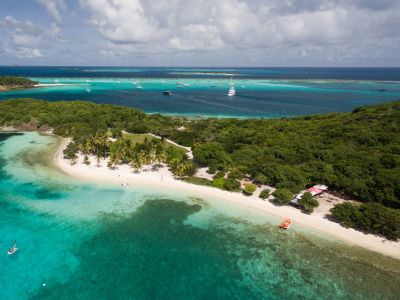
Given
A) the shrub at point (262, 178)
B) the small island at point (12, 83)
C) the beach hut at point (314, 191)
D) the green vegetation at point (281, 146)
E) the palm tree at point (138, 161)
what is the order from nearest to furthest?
the beach hut at point (314, 191) → the green vegetation at point (281, 146) → the shrub at point (262, 178) → the palm tree at point (138, 161) → the small island at point (12, 83)

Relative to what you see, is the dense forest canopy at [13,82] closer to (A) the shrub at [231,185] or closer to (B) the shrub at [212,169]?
(B) the shrub at [212,169]

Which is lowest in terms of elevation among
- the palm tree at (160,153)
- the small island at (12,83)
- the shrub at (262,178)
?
the small island at (12,83)

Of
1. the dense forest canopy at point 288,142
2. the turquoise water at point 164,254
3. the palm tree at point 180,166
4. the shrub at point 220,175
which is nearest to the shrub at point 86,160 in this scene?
the turquoise water at point 164,254

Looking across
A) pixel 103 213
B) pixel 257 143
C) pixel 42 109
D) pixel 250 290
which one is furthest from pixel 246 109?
pixel 250 290

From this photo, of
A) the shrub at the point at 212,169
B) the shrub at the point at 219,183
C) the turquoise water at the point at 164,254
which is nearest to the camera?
the turquoise water at the point at 164,254

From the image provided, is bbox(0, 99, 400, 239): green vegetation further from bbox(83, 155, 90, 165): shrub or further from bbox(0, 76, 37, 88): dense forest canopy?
bbox(0, 76, 37, 88): dense forest canopy

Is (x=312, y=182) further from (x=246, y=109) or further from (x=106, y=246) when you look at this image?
(x=246, y=109)

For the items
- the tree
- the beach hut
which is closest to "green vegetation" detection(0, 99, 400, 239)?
the tree

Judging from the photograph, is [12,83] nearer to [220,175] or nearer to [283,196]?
[220,175]
